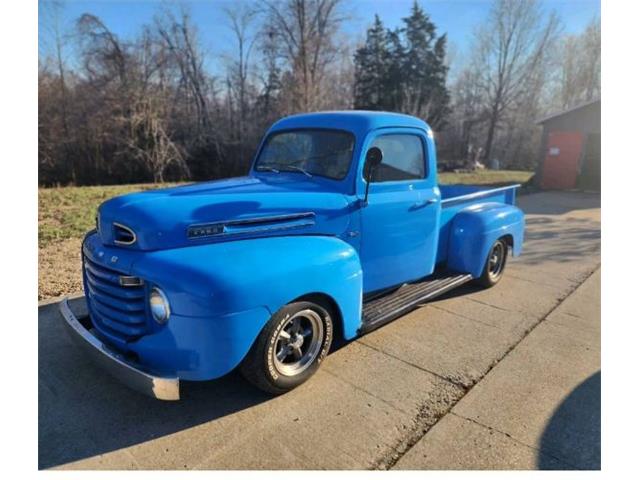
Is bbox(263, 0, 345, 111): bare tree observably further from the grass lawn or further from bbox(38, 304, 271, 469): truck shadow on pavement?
bbox(38, 304, 271, 469): truck shadow on pavement

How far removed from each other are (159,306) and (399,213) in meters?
2.30

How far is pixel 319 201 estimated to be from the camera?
3.39 m

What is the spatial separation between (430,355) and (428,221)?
1.35 m

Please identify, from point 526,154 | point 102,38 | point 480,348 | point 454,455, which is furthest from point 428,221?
point 526,154

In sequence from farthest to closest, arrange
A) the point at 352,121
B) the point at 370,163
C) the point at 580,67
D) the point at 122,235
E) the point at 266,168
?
the point at 580,67, the point at 266,168, the point at 352,121, the point at 370,163, the point at 122,235

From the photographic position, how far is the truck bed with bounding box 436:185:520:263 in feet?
16.0

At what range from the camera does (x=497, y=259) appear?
5.64 m

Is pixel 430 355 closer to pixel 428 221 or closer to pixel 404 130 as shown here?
pixel 428 221

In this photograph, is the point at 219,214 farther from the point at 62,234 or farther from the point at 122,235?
the point at 62,234

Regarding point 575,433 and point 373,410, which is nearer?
point 575,433

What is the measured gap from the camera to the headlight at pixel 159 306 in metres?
2.55

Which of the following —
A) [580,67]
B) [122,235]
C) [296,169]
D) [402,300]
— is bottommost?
[402,300]

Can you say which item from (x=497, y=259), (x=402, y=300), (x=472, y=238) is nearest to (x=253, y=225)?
(x=402, y=300)

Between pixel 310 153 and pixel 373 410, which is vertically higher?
pixel 310 153
